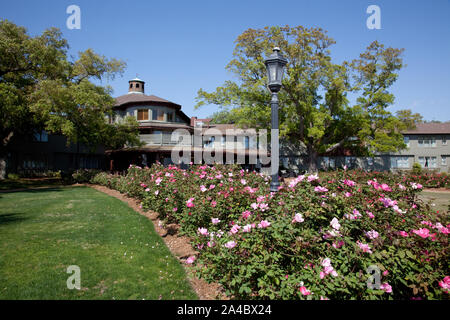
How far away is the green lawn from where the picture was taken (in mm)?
3863

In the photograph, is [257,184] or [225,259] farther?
[257,184]

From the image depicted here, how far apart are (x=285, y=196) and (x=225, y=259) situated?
1601mm

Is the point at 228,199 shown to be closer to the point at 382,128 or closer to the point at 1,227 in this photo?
the point at 1,227

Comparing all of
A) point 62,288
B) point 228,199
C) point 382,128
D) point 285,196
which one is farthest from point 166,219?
point 382,128

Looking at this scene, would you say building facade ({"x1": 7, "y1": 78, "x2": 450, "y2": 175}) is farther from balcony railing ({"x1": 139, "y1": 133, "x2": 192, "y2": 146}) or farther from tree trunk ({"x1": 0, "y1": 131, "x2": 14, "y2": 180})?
tree trunk ({"x1": 0, "y1": 131, "x2": 14, "y2": 180})

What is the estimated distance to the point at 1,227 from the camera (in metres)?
7.06

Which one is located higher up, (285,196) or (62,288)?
(285,196)

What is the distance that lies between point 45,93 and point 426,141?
154ft
